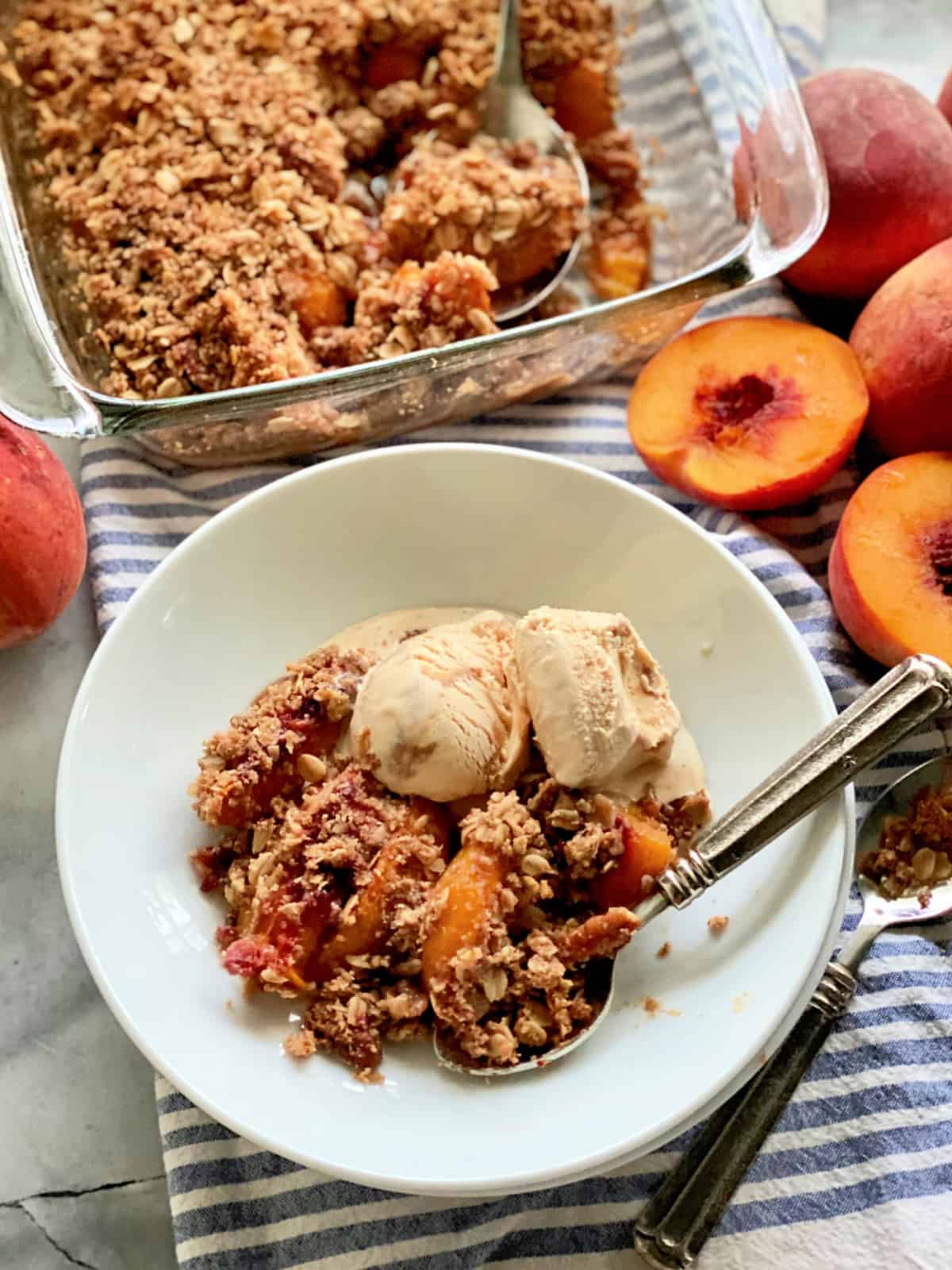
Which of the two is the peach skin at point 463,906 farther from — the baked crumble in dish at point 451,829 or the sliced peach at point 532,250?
the sliced peach at point 532,250

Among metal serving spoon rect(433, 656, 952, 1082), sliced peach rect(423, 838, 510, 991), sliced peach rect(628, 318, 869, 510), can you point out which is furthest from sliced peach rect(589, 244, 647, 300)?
sliced peach rect(423, 838, 510, 991)

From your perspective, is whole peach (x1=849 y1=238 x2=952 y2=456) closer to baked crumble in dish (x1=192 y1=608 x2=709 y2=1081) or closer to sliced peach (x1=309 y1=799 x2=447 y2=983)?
baked crumble in dish (x1=192 y1=608 x2=709 y2=1081)

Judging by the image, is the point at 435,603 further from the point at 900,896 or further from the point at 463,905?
the point at 900,896

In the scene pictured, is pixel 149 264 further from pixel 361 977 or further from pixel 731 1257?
pixel 731 1257

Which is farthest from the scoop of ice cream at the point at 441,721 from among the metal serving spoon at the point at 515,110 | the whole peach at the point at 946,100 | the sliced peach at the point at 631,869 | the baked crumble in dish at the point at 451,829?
the whole peach at the point at 946,100

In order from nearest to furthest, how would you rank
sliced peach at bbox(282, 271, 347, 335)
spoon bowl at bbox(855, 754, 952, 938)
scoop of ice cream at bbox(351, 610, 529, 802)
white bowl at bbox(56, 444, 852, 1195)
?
white bowl at bbox(56, 444, 852, 1195) < scoop of ice cream at bbox(351, 610, 529, 802) < spoon bowl at bbox(855, 754, 952, 938) < sliced peach at bbox(282, 271, 347, 335)

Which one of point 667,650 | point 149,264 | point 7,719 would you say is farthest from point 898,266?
point 7,719

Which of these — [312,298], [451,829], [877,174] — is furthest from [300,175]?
[451,829]
